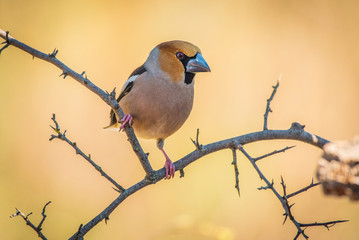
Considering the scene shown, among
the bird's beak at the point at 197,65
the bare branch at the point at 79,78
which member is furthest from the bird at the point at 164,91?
the bare branch at the point at 79,78

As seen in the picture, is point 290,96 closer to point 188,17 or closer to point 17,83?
point 188,17

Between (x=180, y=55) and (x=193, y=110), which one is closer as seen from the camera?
(x=180, y=55)

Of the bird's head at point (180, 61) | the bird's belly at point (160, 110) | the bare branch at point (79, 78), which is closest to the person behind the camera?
the bare branch at point (79, 78)

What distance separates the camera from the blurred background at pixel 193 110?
6273mm

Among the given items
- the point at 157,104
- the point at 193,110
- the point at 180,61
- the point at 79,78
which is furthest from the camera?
the point at 193,110

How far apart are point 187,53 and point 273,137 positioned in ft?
5.24

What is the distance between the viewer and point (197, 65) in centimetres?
429

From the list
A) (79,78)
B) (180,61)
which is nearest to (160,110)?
(180,61)

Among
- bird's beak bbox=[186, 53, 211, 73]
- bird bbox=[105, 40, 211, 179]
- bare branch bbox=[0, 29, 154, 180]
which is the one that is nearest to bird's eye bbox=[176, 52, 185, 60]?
bird bbox=[105, 40, 211, 179]

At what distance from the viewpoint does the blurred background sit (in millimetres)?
6273

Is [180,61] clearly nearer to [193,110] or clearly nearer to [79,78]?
[79,78]

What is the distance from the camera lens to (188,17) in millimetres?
7941

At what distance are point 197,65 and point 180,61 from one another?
22 centimetres

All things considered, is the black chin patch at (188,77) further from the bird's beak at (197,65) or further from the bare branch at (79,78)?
the bare branch at (79,78)
